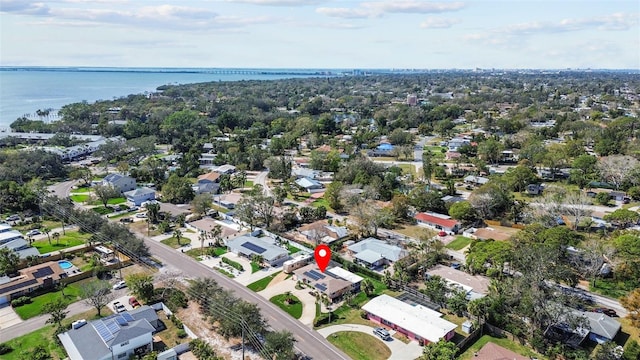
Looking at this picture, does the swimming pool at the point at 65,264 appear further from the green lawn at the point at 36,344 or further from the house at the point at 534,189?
the house at the point at 534,189

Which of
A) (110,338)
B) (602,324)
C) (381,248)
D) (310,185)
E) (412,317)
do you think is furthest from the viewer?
(310,185)

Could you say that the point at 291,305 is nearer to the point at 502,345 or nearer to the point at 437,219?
the point at 502,345

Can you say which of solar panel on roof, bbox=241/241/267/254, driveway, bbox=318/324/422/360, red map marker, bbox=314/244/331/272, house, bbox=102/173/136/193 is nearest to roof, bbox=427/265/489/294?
driveway, bbox=318/324/422/360

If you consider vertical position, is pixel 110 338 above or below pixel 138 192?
below

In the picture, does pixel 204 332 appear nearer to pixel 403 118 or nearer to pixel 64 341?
pixel 64 341

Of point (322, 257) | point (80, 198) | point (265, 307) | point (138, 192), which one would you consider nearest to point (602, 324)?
point (322, 257)

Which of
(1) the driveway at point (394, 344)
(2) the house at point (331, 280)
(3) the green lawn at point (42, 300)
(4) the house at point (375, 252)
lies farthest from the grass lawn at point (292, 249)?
(3) the green lawn at point (42, 300)
